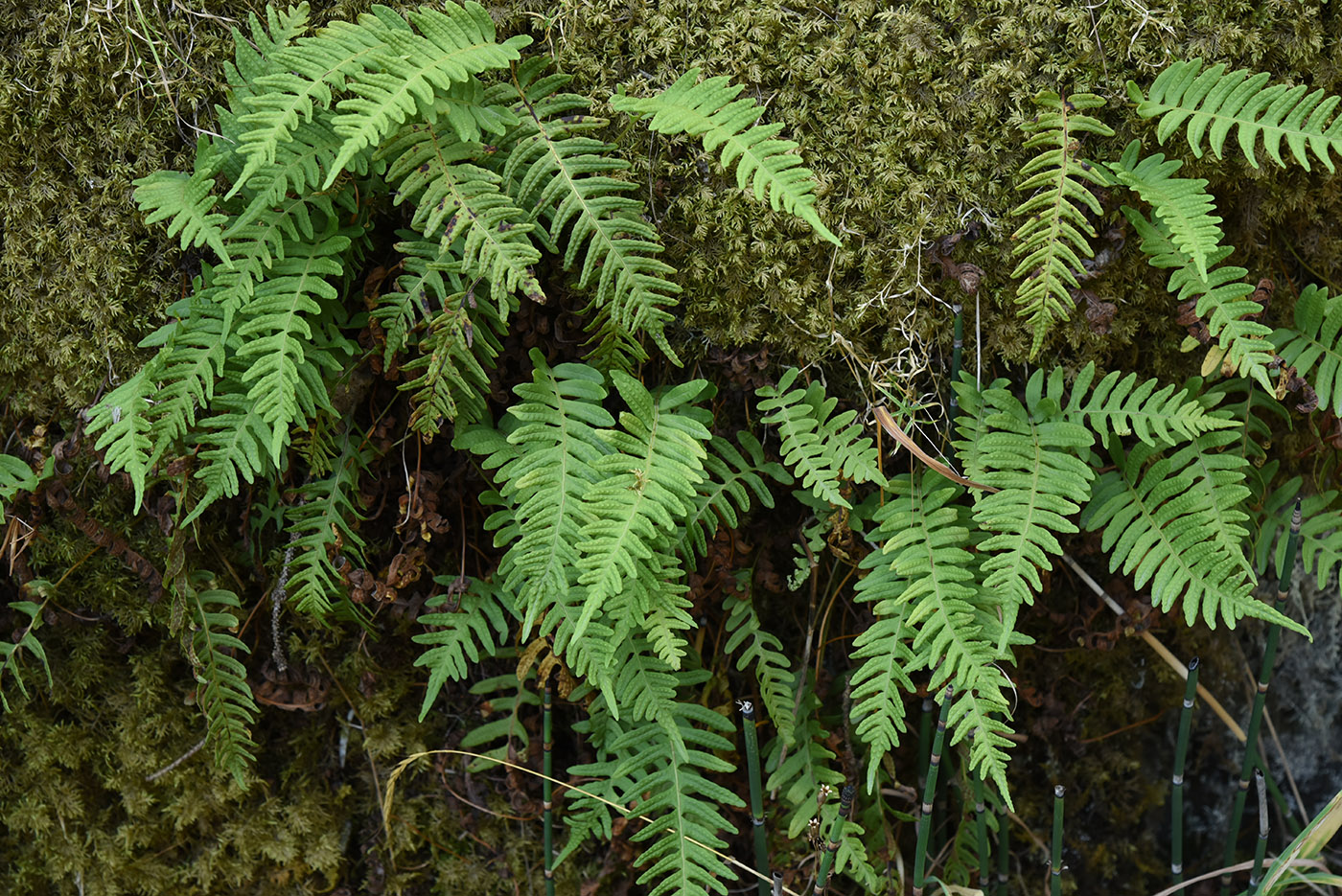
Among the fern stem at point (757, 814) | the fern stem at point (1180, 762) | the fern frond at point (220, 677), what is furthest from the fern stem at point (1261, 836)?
the fern frond at point (220, 677)

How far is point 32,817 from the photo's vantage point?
242 centimetres

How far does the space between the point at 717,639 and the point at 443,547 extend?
2.20 feet

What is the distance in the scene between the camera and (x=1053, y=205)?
1903 millimetres

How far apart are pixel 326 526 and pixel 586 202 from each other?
881mm

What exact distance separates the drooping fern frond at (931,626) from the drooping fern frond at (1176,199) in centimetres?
62

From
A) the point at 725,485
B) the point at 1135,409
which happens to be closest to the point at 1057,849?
the point at 1135,409

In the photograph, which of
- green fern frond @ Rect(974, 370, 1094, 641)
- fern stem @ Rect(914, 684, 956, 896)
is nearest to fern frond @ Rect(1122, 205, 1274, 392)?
green fern frond @ Rect(974, 370, 1094, 641)

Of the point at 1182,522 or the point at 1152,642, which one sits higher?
the point at 1182,522

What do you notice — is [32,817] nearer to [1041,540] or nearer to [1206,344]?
[1041,540]

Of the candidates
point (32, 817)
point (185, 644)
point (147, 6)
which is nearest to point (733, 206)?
point (147, 6)

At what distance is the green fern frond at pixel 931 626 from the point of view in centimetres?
189

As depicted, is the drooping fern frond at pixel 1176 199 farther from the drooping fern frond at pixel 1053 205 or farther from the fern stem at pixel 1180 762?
the fern stem at pixel 1180 762

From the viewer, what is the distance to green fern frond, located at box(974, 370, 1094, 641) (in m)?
1.90

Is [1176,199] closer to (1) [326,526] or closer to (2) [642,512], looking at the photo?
(2) [642,512]
